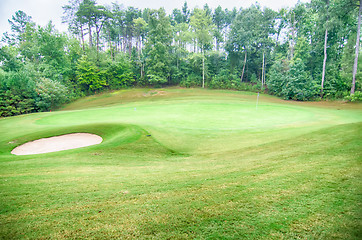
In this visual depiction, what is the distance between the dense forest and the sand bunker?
25298 millimetres

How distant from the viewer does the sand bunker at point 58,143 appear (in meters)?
9.45

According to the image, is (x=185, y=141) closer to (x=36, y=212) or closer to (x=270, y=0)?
(x=36, y=212)

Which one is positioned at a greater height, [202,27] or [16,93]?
[202,27]

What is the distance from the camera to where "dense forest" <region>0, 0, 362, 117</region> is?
98.5 feet

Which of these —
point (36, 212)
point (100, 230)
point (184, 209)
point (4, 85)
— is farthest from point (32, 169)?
point (4, 85)

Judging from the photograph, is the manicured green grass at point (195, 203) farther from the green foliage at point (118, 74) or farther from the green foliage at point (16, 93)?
the green foliage at point (118, 74)

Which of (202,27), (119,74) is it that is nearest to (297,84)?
(202,27)

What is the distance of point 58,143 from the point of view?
10.4m

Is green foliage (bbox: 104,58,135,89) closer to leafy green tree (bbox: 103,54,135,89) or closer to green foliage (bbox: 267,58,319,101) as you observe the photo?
leafy green tree (bbox: 103,54,135,89)

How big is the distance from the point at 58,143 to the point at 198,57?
38.5 meters

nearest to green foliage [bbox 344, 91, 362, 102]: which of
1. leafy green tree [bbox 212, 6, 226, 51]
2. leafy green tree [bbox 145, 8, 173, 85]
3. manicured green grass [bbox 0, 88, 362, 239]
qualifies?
manicured green grass [bbox 0, 88, 362, 239]

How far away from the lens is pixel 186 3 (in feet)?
189

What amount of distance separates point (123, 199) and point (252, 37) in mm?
47265

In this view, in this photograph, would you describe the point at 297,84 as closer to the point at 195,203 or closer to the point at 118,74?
the point at 195,203
